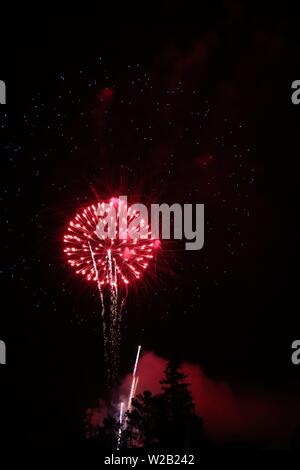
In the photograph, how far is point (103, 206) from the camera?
18312 mm

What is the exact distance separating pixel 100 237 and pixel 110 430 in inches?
847
